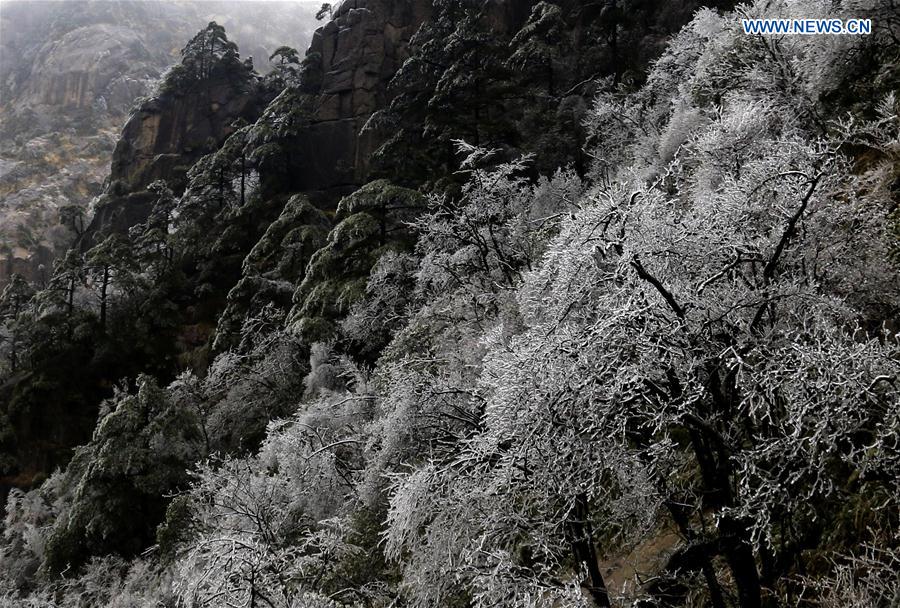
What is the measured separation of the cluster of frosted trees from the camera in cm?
641

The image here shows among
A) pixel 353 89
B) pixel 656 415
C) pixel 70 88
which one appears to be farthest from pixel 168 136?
pixel 70 88

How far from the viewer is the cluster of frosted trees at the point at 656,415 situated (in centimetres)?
641

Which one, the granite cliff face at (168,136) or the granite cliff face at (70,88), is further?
the granite cliff face at (70,88)

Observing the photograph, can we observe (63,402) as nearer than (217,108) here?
Yes

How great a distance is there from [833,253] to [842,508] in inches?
145

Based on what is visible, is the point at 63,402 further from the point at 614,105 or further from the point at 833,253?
the point at 833,253

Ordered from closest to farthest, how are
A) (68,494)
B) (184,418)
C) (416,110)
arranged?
1. (184,418)
2. (68,494)
3. (416,110)

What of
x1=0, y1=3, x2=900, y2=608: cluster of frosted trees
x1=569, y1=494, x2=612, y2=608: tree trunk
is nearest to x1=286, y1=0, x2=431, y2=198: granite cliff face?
x1=0, y1=3, x2=900, y2=608: cluster of frosted trees

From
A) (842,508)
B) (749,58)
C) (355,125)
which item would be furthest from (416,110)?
(842,508)

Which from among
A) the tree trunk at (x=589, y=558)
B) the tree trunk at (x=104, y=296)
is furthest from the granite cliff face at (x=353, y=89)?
the tree trunk at (x=589, y=558)

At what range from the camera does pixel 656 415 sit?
595cm

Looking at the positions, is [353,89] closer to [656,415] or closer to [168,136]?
[168,136]

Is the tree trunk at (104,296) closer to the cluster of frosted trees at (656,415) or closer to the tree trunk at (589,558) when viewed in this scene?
the cluster of frosted trees at (656,415)

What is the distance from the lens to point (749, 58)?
1559 centimetres
